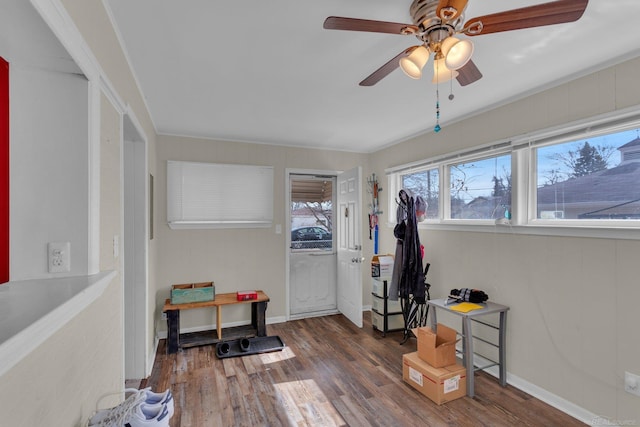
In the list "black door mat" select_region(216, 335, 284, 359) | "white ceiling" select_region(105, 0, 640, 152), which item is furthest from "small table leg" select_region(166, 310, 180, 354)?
"white ceiling" select_region(105, 0, 640, 152)

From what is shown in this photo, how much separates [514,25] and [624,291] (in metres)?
1.77

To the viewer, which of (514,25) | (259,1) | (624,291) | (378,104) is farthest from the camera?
(378,104)

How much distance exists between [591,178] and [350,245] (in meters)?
2.46

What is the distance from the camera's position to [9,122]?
99 cm

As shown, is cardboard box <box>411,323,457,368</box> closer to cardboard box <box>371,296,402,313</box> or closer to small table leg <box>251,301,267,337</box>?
cardboard box <box>371,296,402,313</box>

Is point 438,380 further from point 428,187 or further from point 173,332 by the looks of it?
point 173,332

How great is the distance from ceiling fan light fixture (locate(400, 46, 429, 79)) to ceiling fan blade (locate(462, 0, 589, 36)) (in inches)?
7.8

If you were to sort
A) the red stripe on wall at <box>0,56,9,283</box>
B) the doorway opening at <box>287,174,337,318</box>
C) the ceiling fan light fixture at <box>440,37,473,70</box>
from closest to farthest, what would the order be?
1. the red stripe on wall at <box>0,56,9,283</box>
2. the ceiling fan light fixture at <box>440,37,473,70</box>
3. the doorway opening at <box>287,174,337,318</box>

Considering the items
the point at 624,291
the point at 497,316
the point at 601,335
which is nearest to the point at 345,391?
the point at 497,316

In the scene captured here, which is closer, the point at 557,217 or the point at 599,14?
the point at 599,14

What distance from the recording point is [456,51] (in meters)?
1.36

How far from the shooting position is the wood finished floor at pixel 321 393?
84.4 inches

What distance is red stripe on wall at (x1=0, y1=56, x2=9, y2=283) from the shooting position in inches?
38.4

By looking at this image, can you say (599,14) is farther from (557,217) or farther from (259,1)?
(259,1)
